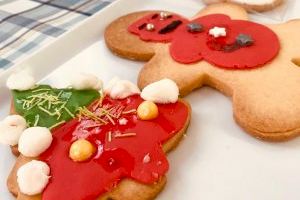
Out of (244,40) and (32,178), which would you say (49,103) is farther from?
(244,40)

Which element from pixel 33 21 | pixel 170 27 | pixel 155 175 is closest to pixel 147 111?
pixel 155 175

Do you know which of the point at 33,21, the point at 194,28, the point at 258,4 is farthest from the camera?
the point at 33,21

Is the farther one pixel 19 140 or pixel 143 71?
pixel 143 71

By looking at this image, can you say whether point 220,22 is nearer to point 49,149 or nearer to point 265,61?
point 265,61

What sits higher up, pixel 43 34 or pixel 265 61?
pixel 265 61

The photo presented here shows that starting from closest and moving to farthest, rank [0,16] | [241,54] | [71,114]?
[71,114]
[241,54]
[0,16]

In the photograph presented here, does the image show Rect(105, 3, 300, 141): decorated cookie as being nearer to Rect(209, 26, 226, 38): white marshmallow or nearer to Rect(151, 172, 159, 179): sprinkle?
Rect(209, 26, 226, 38): white marshmallow

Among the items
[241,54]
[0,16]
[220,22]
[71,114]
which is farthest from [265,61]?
[0,16]
